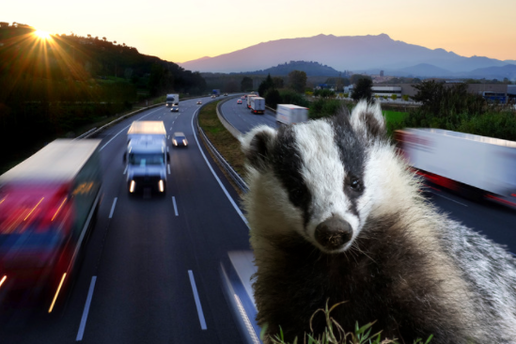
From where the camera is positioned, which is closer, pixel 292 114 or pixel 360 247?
pixel 360 247

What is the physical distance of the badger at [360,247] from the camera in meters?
2.56

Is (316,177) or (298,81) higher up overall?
(316,177)

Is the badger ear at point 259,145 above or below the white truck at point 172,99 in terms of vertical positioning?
above

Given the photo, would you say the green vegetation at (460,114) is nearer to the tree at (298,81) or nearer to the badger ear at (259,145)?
the badger ear at (259,145)

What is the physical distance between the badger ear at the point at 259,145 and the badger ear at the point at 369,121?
72 centimetres

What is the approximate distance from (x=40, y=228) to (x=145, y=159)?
12.9 m

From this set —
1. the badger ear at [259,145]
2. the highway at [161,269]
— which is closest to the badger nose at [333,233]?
the badger ear at [259,145]

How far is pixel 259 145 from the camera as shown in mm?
3586

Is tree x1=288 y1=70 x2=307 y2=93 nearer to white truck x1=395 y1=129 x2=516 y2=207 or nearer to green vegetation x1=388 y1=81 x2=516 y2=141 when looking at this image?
green vegetation x1=388 y1=81 x2=516 y2=141

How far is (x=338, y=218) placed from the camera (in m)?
2.72

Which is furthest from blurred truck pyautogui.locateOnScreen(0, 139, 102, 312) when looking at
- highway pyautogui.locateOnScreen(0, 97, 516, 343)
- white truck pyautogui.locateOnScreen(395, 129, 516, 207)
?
white truck pyautogui.locateOnScreen(395, 129, 516, 207)

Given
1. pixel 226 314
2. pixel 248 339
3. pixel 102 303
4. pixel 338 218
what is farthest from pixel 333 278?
pixel 102 303

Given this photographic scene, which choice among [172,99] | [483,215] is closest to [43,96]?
[172,99]

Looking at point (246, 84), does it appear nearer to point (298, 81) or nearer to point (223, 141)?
point (298, 81)
